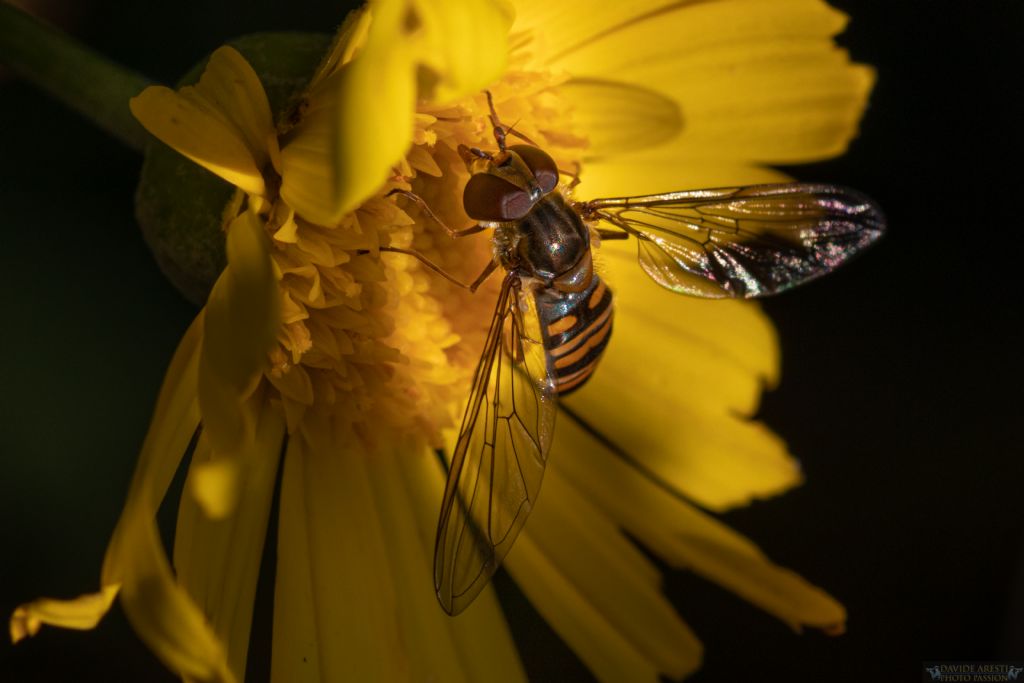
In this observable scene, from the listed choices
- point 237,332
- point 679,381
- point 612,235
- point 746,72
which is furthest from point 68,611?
point 746,72

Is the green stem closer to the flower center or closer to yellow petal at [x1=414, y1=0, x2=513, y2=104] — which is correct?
the flower center

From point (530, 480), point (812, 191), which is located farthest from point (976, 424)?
point (530, 480)

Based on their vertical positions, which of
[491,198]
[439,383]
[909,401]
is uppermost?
[491,198]

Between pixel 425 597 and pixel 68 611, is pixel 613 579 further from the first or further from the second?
pixel 68 611

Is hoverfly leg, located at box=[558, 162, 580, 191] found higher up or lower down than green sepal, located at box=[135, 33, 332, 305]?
lower down

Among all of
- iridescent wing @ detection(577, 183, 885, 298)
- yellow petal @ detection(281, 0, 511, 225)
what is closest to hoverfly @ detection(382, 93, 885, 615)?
iridescent wing @ detection(577, 183, 885, 298)

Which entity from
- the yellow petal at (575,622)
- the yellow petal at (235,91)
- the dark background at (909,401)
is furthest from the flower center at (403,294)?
the dark background at (909,401)

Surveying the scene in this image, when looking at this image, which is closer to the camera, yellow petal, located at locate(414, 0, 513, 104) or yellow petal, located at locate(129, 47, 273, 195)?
yellow petal, located at locate(414, 0, 513, 104)
